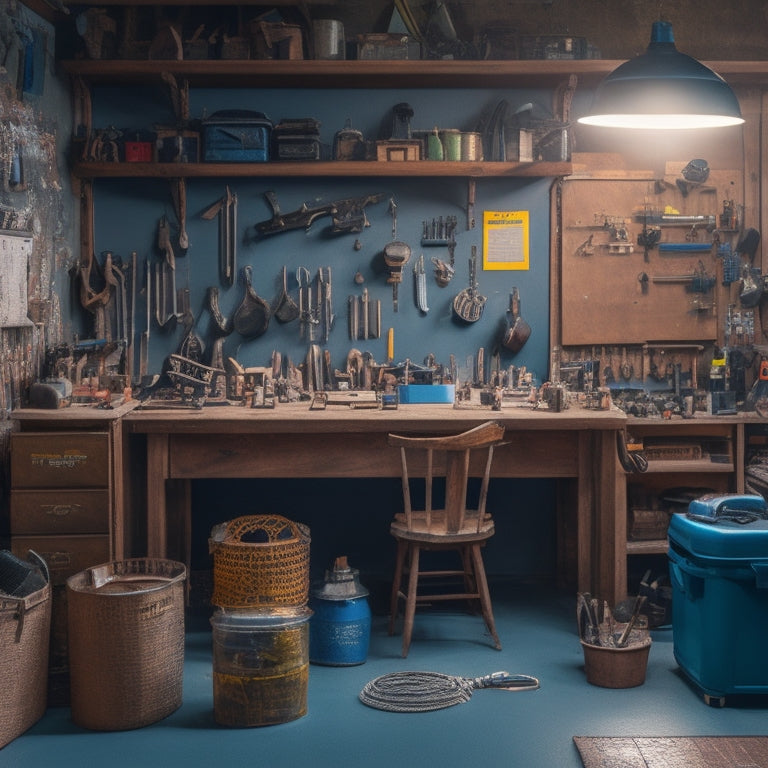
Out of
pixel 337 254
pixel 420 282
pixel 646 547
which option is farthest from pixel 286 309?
pixel 646 547

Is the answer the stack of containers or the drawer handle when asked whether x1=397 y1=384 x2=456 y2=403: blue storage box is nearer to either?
the stack of containers

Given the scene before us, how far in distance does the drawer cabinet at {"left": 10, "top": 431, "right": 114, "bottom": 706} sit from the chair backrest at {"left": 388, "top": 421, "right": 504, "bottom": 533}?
3.82 feet

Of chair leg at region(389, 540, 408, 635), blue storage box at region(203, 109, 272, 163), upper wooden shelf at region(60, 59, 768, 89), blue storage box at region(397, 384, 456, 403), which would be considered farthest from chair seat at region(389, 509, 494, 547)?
upper wooden shelf at region(60, 59, 768, 89)

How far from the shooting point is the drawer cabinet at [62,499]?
4.21 metres

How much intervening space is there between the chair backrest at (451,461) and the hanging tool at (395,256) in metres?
1.09

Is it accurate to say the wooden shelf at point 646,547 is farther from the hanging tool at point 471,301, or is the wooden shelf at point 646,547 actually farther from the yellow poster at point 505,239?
the yellow poster at point 505,239

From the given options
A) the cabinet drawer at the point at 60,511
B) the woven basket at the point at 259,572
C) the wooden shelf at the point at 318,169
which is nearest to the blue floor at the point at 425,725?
the woven basket at the point at 259,572

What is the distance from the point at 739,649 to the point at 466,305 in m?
2.29

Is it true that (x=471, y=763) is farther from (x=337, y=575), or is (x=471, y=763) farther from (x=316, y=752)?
(x=337, y=575)

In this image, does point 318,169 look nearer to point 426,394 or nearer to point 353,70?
point 353,70

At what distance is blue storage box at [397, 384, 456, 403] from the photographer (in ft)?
16.6

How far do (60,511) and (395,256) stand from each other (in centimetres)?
207

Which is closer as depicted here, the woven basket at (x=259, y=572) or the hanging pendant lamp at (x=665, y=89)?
the hanging pendant lamp at (x=665, y=89)

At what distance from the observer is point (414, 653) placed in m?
4.39
